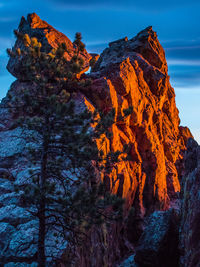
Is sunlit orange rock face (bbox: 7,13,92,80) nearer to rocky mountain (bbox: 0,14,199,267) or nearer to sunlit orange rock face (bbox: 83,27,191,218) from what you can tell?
rocky mountain (bbox: 0,14,199,267)

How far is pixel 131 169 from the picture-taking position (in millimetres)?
20828

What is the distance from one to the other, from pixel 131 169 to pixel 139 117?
235 inches

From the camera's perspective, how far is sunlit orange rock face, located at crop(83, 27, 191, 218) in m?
18.7

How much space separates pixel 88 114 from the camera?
31.0 feet

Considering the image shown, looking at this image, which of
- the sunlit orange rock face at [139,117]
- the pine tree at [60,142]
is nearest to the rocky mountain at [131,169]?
the sunlit orange rock face at [139,117]

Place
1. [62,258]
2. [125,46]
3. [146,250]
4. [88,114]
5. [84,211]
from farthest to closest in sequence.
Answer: [125,46]
[146,250]
[88,114]
[62,258]
[84,211]

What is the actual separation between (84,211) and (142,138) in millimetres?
16919

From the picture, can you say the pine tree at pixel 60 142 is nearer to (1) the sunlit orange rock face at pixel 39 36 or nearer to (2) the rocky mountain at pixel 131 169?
(2) the rocky mountain at pixel 131 169

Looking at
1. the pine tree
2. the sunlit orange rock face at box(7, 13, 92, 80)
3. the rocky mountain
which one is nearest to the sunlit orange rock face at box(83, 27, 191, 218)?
the rocky mountain

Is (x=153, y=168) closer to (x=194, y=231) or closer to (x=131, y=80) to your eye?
(x=131, y=80)

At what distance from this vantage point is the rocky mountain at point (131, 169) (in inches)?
389

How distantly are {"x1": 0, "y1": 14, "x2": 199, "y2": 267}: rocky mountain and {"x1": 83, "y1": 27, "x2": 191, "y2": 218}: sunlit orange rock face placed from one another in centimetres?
8

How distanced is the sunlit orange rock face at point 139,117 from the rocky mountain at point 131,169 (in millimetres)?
77

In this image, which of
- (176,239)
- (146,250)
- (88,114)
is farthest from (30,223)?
(176,239)
